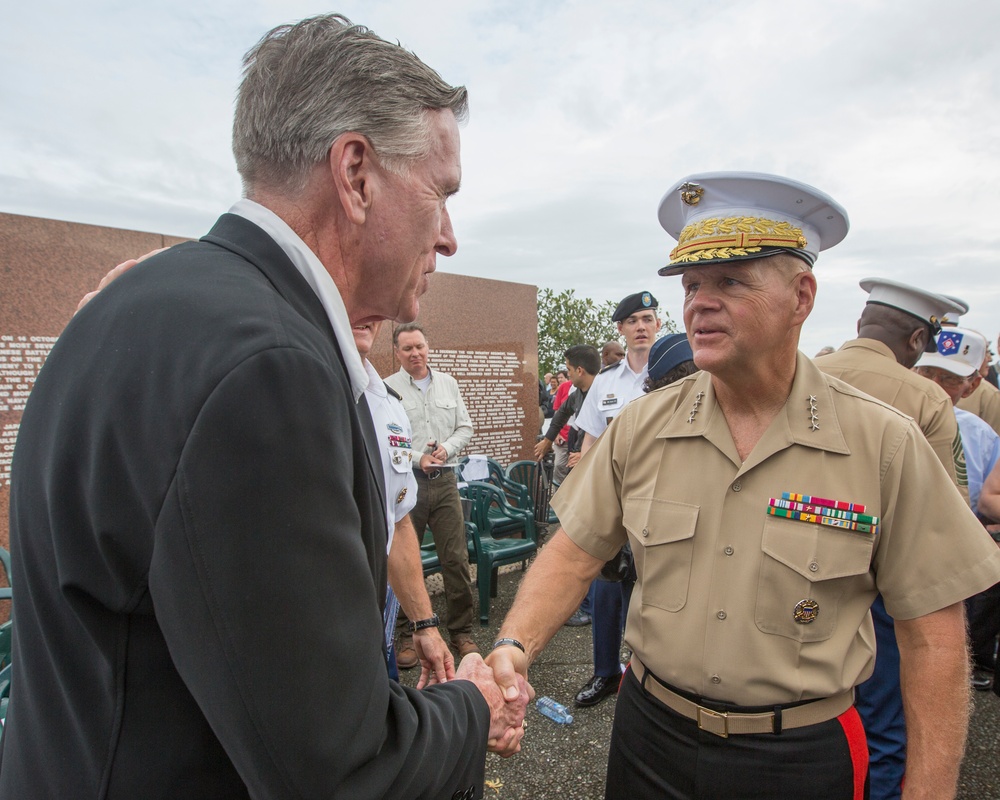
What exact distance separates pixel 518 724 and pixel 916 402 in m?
2.18

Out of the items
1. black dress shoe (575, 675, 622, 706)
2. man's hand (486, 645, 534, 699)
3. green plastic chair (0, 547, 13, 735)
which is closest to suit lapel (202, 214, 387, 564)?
man's hand (486, 645, 534, 699)

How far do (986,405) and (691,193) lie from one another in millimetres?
4691

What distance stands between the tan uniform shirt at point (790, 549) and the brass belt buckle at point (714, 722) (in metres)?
0.04

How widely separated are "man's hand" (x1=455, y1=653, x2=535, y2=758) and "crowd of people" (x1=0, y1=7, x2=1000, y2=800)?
1 cm

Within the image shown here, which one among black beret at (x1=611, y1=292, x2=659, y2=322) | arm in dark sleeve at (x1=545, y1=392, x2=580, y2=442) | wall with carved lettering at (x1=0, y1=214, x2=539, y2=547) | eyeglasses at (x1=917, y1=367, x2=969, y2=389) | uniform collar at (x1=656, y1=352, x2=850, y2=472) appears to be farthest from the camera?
arm in dark sleeve at (x1=545, y1=392, x2=580, y2=442)

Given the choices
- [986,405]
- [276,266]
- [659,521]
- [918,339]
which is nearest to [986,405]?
[986,405]

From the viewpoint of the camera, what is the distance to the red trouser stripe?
4.96 feet

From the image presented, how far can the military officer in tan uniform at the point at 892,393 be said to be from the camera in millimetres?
2525

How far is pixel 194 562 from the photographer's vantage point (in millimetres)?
677

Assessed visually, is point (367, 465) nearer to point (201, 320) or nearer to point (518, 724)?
point (201, 320)

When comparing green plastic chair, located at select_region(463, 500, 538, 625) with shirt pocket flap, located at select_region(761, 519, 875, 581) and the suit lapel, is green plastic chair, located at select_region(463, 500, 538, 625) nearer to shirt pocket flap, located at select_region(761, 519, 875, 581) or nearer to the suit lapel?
shirt pocket flap, located at select_region(761, 519, 875, 581)

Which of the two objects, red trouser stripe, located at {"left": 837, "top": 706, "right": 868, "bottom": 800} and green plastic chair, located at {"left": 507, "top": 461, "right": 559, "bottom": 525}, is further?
green plastic chair, located at {"left": 507, "top": 461, "right": 559, "bottom": 525}

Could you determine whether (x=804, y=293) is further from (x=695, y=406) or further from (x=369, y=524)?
(x=369, y=524)

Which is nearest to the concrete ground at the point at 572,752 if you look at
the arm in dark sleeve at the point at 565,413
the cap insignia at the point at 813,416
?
the cap insignia at the point at 813,416
